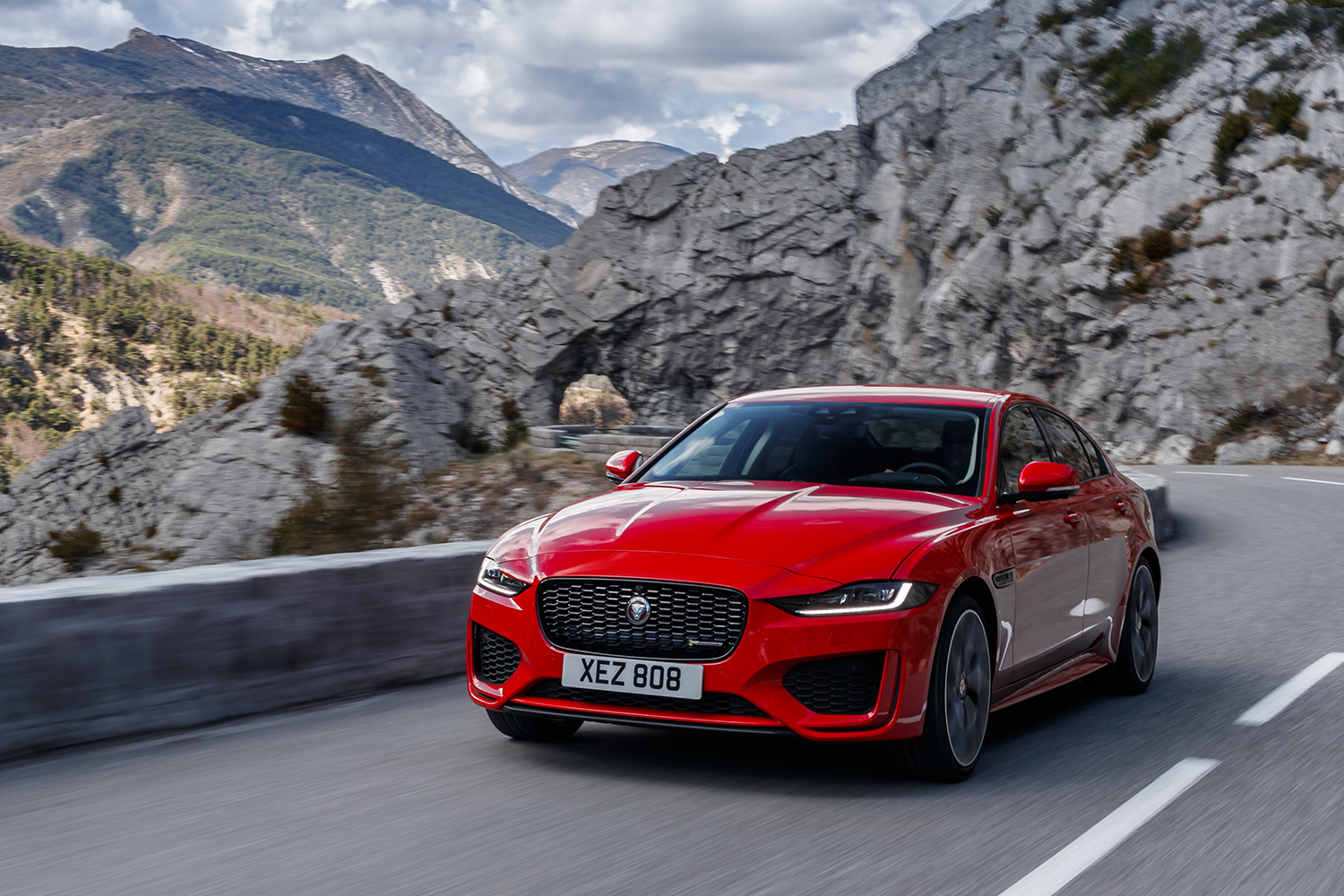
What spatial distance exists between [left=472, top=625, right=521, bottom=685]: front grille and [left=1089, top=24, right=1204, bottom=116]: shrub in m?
45.6

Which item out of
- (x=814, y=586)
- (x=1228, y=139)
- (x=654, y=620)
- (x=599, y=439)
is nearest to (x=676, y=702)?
(x=654, y=620)

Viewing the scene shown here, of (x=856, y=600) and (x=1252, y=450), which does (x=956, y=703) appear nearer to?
(x=856, y=600)

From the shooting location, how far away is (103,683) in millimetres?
5348

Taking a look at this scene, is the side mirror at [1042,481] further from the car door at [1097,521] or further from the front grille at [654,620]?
the front grille at [654,620]

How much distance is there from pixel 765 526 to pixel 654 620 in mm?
549

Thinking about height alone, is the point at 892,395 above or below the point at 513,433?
above

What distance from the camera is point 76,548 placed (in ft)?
53.3

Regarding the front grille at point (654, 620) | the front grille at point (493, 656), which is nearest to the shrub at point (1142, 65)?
the front grille at point (493, 656)

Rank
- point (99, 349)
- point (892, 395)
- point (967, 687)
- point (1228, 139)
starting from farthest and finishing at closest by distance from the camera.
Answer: point (99, 349)
point (1228, 139)
point (892, 395)
point (967, 687)

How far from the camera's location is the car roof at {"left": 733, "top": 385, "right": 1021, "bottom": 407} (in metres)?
5.87

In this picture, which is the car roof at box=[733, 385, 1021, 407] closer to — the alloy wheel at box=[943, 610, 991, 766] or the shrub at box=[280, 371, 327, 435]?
the alloy wheel at box=[943, 610, 991, 766]

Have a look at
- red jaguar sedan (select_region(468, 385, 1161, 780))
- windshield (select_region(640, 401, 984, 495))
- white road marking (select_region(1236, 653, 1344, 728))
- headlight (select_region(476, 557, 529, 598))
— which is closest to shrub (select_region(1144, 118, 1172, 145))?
white road marking (select_region(1236, 653, 1344, 728))

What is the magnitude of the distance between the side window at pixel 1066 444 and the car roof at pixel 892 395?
230 mm

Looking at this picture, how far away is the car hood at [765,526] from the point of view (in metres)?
4.44
